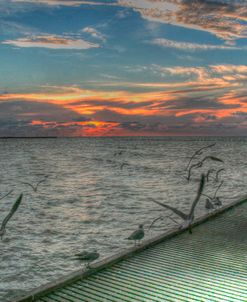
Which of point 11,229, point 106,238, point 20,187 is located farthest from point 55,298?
point 20,187

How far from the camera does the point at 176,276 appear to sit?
34.4 feet

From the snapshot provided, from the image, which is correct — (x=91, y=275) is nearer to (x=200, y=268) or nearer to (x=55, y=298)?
(x=55, y=298)

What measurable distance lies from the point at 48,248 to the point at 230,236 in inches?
317

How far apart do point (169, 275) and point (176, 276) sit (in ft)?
0.62

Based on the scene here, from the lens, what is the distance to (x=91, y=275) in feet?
34.8

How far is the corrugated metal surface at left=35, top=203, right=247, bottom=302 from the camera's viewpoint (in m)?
9.32

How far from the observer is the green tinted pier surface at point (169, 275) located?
30.7ft

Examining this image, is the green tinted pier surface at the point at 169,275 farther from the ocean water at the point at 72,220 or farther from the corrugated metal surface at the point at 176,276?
the ocean water at the point at 72,220

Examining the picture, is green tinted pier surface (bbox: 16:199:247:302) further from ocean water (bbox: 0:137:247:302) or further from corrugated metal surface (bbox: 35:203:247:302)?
ocean water (bbox: 0:137:247:302)

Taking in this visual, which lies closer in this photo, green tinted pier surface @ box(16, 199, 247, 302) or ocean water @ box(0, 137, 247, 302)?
green tinted pier surface @ box(16, 199, 247, 302)

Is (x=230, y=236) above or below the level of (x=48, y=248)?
above

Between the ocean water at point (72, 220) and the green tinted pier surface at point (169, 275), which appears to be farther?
the ocean water at point (72, 220)

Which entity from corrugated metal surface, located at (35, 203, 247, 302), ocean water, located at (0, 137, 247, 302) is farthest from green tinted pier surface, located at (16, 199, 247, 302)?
ocean water, located at (0, 137, 247, 302)

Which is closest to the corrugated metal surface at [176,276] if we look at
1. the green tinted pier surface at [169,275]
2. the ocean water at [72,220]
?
the green tinted pier surface at [169,275]
